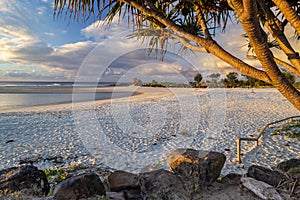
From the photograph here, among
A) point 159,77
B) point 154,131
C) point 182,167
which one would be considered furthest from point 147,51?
point 154,131

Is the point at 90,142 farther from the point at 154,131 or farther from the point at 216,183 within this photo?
the point at 216,183

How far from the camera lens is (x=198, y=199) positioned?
2.20m

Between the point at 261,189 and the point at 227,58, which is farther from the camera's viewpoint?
the point at 261,189

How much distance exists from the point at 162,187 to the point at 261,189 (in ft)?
3.51

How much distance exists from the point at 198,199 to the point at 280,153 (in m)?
3.20

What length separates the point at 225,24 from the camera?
9.11 feet

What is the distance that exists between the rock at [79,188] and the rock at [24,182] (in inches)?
14.4

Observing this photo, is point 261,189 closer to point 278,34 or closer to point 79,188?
point 278,34

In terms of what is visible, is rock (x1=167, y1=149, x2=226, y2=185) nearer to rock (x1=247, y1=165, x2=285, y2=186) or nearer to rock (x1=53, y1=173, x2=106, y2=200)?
rock (x1=247, y1=165, x2=285, y2=186)

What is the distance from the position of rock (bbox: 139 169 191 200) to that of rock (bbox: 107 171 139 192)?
0.21 meters

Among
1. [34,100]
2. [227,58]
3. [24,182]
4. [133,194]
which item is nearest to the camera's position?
[227,58]

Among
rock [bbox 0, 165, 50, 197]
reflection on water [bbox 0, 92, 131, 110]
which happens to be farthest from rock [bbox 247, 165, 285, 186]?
reflection on water [bbox 0, 92, 131, 110]

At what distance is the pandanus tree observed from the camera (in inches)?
58.4

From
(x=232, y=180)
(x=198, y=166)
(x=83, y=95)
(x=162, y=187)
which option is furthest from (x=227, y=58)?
(x=83, y=95)
